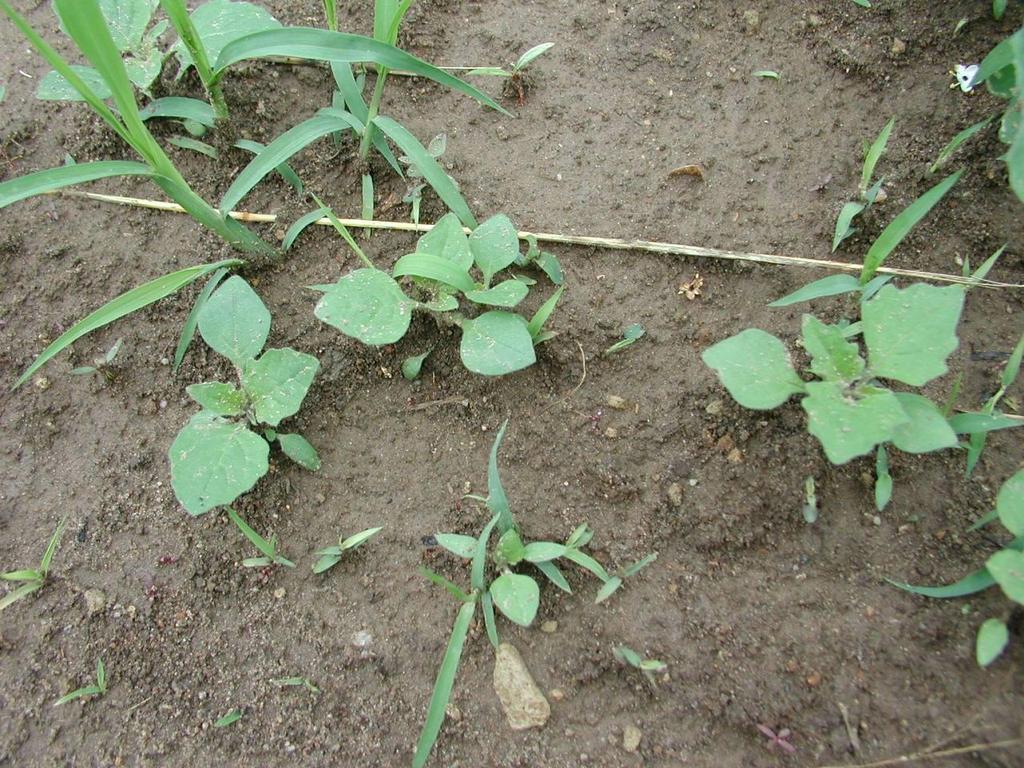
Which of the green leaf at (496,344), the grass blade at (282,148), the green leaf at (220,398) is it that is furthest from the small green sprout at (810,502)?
the grass blade at (282,148)

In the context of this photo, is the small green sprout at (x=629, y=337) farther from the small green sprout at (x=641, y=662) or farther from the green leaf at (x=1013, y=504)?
the green leaf at (x=1013, y=504)

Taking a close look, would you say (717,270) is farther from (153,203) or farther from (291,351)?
(153,203)

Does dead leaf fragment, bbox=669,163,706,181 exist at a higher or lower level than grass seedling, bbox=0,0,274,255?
lower

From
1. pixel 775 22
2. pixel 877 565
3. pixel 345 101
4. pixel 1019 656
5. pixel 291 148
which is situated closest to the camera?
pixel 1019 656

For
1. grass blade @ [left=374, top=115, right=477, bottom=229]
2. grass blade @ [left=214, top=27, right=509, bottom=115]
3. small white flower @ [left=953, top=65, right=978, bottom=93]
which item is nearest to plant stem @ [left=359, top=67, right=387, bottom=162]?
grass blade @ [left=374, top=115, right=477, bottom=229]

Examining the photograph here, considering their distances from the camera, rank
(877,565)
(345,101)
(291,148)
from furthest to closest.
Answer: (345,101) < (291,148) < (877,565)

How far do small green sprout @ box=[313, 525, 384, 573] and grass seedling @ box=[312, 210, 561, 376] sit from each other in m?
0.36

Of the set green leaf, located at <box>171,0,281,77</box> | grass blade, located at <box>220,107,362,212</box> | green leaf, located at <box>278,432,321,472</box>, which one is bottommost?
green leaf, located at <box>278,432,321,472</box>

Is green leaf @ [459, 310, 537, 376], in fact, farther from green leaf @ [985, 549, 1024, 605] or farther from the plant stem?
green leaf @ [985, 549, 1024, 605]

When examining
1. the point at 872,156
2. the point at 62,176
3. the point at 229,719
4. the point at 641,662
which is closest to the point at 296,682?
the point at 229,719

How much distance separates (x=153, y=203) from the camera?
167 cm

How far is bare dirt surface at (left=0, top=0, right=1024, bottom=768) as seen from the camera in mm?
1255

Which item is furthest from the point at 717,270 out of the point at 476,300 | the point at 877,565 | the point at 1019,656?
the point at 1019,656

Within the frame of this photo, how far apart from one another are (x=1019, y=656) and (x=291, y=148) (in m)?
1.60
